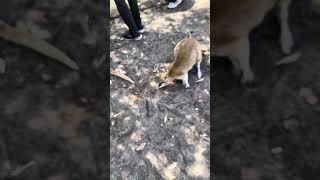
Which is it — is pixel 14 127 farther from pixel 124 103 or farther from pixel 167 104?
pixel 167 104

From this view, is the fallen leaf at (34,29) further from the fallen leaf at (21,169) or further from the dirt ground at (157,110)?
the fallen leaf at (21,169)

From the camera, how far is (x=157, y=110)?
2.55 m

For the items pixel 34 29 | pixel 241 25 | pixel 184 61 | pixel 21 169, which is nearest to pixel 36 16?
pixel 34 29

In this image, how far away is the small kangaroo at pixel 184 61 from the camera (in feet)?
8.57

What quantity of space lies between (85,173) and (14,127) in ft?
1.48

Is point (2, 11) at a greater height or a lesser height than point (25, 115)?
greater

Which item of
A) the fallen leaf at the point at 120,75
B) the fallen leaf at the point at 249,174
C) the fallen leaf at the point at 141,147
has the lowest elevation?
the fallen leaf at the point at 120,75

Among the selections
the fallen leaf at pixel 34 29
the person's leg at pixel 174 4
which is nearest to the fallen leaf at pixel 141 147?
the fallen leaf at pixel 34 29

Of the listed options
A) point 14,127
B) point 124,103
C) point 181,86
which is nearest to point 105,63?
point 124,103

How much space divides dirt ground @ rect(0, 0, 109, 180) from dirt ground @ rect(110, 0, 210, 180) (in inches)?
5.3

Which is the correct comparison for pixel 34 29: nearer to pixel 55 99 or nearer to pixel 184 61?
→ pixel 55 99

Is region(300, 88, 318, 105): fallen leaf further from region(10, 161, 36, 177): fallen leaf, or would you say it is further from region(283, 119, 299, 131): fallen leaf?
region(10, 161, 36, 177): fallen leaf

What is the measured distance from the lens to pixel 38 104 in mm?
2455

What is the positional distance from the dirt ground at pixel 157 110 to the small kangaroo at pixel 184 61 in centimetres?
7
